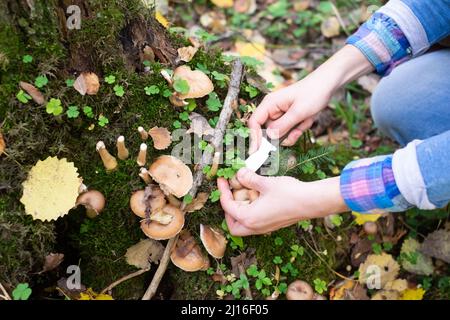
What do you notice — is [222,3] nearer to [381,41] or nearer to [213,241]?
[381,41]

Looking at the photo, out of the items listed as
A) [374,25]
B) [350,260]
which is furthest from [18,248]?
[374,25]

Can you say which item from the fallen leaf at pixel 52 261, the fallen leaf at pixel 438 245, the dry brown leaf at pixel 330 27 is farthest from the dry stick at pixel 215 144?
the dry brown leaf at pixel 330 27

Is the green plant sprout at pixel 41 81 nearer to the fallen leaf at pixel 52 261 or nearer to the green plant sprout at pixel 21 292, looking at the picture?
the fallen leaf at pixel 52 261

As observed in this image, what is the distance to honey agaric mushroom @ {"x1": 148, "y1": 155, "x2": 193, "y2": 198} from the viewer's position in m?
2.21

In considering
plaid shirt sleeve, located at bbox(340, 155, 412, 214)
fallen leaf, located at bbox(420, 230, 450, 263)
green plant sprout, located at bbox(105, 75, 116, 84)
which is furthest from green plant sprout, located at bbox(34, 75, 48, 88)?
fallen leaf, located at bbox(420, 230, 450, 263)

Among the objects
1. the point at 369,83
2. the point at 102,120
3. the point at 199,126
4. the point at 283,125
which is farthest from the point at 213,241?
the point at 369,83

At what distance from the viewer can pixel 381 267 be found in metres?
2.82

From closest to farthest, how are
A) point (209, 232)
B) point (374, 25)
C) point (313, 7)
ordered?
point (209, 232)
point (374, 25)
point (313, 7)

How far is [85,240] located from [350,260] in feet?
5.22

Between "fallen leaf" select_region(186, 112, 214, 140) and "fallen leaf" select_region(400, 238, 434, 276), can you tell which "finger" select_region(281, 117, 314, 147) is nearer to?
"fallen leaf" select_region(186, 112, 214, 140)

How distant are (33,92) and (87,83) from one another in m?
0.25

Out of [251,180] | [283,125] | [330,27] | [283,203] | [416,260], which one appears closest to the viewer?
[283,203]
